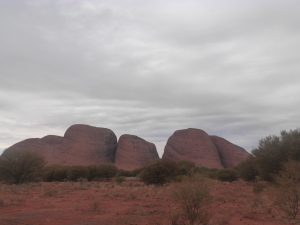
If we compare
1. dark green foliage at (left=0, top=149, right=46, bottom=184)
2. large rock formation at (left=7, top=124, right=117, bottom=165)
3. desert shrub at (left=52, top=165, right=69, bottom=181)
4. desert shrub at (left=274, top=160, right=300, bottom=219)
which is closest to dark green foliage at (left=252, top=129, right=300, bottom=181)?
desert shrub at (left=274, top=160, right=300, bottom=219)

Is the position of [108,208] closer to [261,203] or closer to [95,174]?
[261,203]

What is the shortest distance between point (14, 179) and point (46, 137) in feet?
141

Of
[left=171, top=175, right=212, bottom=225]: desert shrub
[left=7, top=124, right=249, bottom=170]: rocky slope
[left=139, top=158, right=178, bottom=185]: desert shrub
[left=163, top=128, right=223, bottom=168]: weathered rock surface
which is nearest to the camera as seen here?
[left=171, top=175, right=212, bottom=225]: desert shrub

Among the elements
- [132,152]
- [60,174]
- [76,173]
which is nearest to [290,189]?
[76,173]

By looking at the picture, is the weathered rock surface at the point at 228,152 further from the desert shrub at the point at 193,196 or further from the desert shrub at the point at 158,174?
the desert shrub at the point at 193,196

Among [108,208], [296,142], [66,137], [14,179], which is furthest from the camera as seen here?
[66,137]

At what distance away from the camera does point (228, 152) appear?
70125 mm

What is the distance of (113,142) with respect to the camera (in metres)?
73.5

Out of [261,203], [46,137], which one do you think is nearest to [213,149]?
[46,137]

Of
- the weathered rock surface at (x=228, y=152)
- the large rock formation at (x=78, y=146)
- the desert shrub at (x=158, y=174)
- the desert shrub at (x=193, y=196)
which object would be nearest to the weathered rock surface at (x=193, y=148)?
the weathered rock surface at (x=228, y=152)

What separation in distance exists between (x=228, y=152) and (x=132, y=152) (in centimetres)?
2688

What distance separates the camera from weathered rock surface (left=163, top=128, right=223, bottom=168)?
6656cm

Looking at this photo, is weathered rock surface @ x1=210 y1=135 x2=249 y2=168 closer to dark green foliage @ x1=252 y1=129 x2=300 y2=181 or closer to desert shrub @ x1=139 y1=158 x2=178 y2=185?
desert shrub @ x1=139 y1=158 x2=178 y2=185

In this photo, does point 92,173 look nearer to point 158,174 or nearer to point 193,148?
point 158,174
